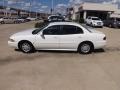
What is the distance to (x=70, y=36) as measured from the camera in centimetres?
1454

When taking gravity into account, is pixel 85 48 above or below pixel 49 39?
below

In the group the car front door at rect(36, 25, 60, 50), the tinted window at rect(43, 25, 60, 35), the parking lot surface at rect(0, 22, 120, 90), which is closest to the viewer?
the parking lot surface at rect(0, 22, 120, 90)

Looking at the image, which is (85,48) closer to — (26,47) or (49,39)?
(49,39)

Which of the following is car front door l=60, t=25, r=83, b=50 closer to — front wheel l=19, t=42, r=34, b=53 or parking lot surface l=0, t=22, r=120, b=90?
parking lot surface l=0, t=22, r=120, b=90

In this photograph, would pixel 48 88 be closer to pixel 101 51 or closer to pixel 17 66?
pixel 17 66

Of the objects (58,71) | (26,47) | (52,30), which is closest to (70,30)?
(52,30)

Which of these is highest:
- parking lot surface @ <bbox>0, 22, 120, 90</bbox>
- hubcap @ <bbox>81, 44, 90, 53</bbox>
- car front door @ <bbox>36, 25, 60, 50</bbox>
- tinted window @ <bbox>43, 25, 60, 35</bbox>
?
tinted window @ <bbox>43, 25, 60, 35</bbox>

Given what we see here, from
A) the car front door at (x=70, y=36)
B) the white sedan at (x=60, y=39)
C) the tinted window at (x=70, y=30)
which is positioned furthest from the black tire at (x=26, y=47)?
the tinted window at (x=70, y=30)

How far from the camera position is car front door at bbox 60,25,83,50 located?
14.5m

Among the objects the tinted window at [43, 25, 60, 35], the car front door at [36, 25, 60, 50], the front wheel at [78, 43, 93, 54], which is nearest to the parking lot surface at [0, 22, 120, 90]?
the front wheel at [78, 43, 93, 54]

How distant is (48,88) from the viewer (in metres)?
8.23

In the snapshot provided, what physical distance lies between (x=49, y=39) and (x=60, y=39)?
53cm

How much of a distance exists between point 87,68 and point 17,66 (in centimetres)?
260

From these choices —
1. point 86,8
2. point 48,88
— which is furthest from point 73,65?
point 86,8
